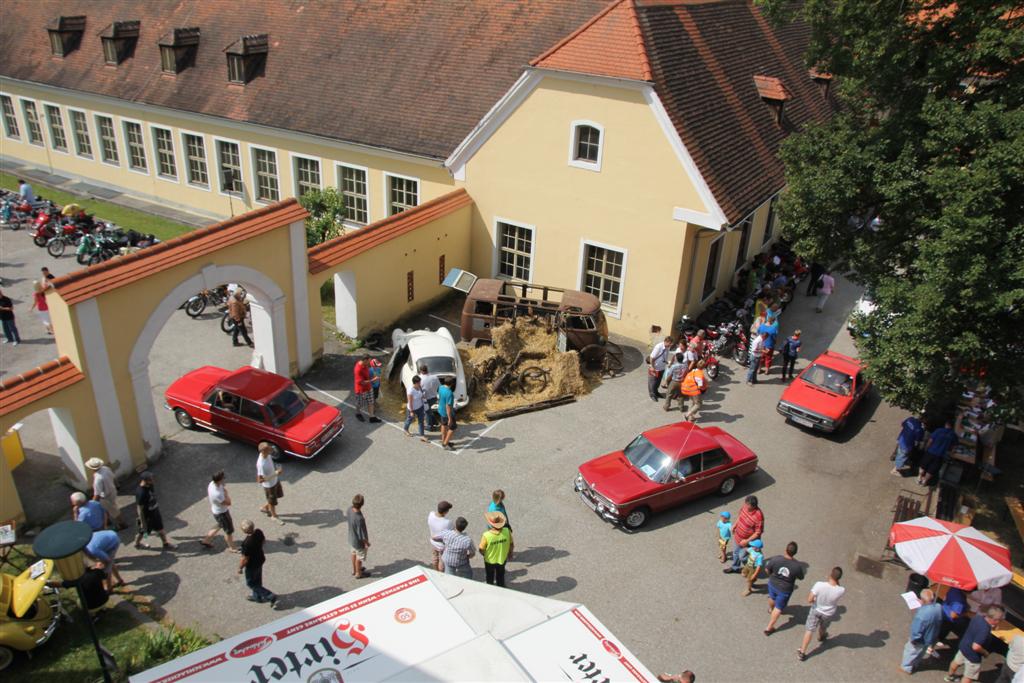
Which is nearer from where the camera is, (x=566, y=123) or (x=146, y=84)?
(x=566, y=123)

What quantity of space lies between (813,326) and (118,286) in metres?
19.6

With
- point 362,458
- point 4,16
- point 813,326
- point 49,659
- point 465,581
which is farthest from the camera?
point 4,16

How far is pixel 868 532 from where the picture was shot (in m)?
15.4

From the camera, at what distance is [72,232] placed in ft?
84.8

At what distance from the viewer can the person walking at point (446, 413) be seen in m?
16.7

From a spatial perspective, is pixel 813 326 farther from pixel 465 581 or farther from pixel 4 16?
pixel 4 16

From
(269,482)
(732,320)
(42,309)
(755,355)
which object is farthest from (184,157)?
(755,355)

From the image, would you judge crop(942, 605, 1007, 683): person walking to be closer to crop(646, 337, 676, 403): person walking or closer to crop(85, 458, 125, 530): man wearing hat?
crop(646, 337, 676, 403): person walking

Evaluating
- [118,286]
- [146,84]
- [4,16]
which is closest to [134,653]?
[118,286]

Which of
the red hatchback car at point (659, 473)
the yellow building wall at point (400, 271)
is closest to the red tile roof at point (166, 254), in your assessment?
the yellow building wall at point (400, 271)

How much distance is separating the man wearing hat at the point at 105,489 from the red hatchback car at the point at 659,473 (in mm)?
8636

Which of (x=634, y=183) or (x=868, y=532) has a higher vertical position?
(x=634, y=183)

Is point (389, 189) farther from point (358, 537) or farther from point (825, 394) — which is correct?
point (358, 537)

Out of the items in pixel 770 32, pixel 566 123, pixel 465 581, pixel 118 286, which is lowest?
pixel 465 581
